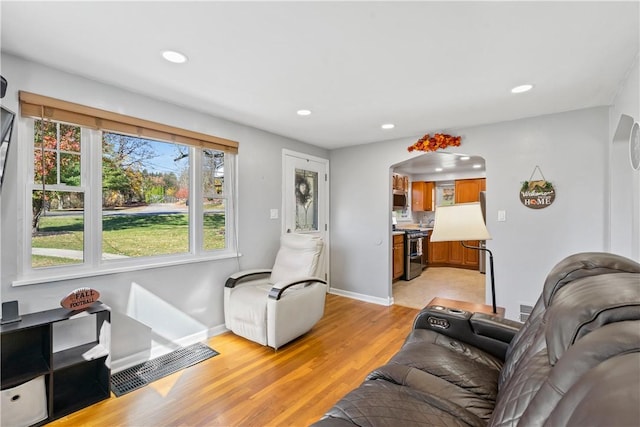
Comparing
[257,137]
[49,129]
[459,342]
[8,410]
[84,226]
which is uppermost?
[257,137]

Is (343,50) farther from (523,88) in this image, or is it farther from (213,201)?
(213,201)

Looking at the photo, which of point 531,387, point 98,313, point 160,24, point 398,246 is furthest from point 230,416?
point 398,246

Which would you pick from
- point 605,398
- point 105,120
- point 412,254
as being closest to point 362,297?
point 412,254

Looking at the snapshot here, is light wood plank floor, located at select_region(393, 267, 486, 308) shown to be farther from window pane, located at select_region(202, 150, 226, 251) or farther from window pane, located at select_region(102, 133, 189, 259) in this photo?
window pane, located at select_region(102, 133, 189, 259)

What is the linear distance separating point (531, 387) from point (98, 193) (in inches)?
114

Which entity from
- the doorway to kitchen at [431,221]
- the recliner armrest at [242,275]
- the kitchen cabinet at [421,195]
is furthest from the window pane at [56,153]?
the kitchen cabinet at [421,195]

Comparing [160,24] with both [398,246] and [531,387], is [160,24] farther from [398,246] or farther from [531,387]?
[398,246]

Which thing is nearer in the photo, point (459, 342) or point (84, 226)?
point (459, 342)

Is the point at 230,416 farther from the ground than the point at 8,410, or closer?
closer

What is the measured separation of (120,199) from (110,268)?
59cm

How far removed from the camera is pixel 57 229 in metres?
2.11

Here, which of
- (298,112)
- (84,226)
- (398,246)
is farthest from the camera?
(398,246)

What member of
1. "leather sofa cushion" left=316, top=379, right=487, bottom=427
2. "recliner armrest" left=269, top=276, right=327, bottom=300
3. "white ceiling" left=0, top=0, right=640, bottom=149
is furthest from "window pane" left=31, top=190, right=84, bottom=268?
"leather sofa cushion" left=316, top=379, right=487, bottom=427

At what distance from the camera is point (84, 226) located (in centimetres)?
224
